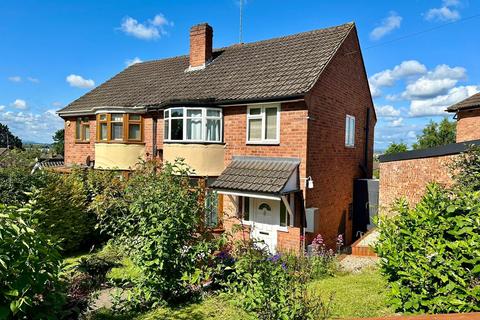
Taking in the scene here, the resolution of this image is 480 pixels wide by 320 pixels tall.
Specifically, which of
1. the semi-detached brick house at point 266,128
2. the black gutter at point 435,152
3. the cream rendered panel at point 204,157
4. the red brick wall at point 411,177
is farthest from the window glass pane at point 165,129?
the red brick wall at point 411,177

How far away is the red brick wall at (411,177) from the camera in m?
10.1

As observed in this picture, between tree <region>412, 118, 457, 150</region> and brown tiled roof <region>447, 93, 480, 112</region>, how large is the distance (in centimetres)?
2592

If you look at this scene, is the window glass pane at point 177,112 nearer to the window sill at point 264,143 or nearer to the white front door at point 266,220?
the window sill at point 264,143

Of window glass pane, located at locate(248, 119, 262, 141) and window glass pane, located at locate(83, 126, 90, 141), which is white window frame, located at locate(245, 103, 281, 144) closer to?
window glass pane, located at locate(248, 119, 262, 141)

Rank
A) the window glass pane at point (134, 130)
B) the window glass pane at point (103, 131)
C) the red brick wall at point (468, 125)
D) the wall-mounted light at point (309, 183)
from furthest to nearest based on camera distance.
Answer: the red brick wall at point (468, 125)
the window glass pane at point (103, 131)
the window glass pane at point (134, 130)
the wall-mounted light at point (309, 183)

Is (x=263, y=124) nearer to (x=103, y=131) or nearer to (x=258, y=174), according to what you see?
(x=258, y=174)

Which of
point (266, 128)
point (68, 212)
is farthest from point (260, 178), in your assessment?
point (68, 212)

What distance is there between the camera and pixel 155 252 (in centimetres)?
627

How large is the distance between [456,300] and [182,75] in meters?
16.4

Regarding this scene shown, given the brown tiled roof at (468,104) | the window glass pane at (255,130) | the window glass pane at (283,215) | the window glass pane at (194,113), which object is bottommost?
the window glass pane at (283,215)

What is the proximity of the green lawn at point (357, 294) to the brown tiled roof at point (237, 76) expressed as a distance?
21.1 ft

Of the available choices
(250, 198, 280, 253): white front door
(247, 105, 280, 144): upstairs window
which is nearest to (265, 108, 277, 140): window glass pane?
(247, 105, 280, 144): upstairs window

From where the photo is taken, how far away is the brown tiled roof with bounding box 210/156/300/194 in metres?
11.5

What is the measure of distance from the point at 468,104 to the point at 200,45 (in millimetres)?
15981
